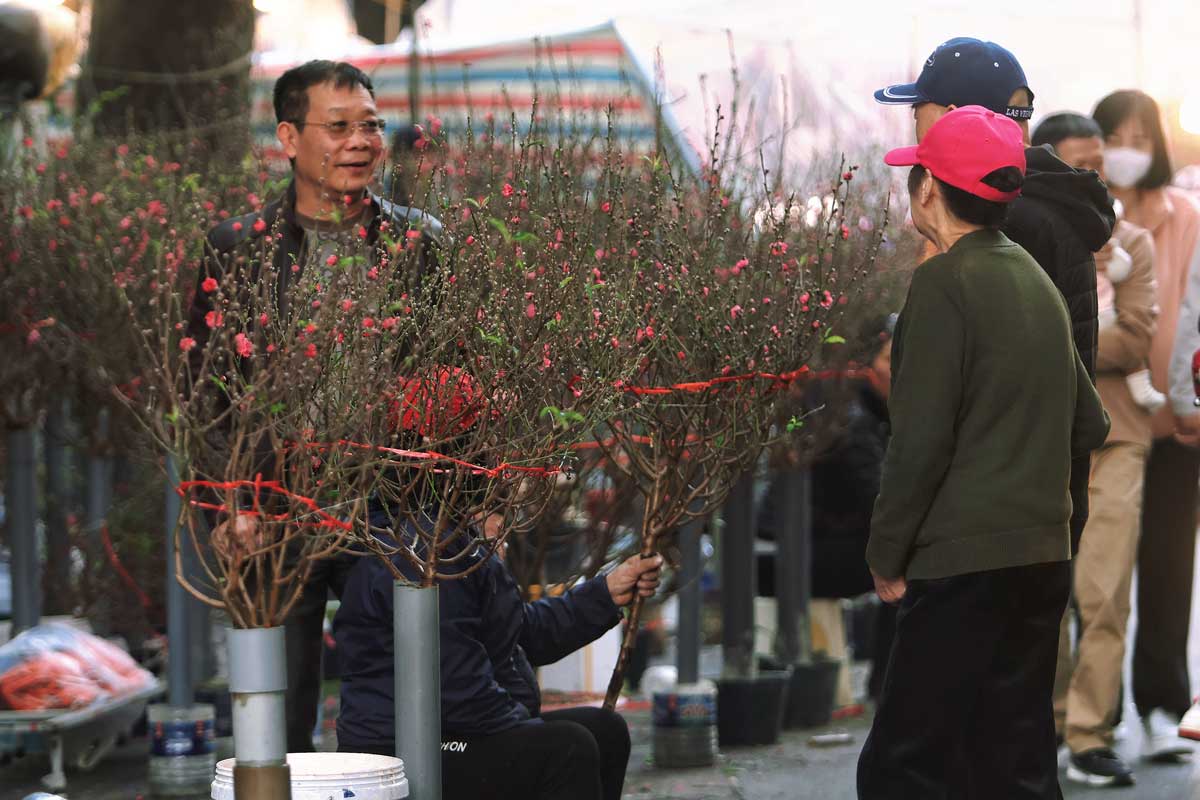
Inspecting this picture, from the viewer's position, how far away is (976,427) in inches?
170

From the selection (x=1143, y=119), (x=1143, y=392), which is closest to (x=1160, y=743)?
(x=1143, y=392)

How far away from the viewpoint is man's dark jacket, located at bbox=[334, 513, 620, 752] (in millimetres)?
4488

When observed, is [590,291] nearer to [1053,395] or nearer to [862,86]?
[1053,395]

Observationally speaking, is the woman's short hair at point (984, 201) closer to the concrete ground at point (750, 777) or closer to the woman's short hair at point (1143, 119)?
the concrete ground at point (750, 777)

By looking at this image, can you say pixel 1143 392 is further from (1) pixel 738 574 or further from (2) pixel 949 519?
(2) pixel 949 519

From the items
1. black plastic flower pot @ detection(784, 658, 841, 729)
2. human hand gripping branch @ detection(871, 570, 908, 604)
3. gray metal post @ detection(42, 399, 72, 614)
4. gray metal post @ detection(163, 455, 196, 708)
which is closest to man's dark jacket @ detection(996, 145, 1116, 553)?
human hand gripping branch @ detection(871, 570, 908, 604)

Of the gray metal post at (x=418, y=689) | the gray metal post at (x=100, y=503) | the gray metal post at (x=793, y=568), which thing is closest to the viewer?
the gray metal post at (x=418, y=689)

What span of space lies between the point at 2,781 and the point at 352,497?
11.3ft

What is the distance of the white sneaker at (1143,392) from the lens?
22.5ft

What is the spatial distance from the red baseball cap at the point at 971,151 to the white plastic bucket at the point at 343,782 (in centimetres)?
170

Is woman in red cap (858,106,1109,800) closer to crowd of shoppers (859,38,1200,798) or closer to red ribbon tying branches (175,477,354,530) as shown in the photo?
crowd of shoppers (859,38,1200,798)

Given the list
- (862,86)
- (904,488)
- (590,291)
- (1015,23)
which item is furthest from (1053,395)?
(1015,23)

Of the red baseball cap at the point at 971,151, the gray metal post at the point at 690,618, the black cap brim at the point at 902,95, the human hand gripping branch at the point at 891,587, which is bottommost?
the gray metal post at the point at 690,618

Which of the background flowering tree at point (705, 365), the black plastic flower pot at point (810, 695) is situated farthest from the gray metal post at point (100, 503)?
the background flowering tree at point (705, 365)
